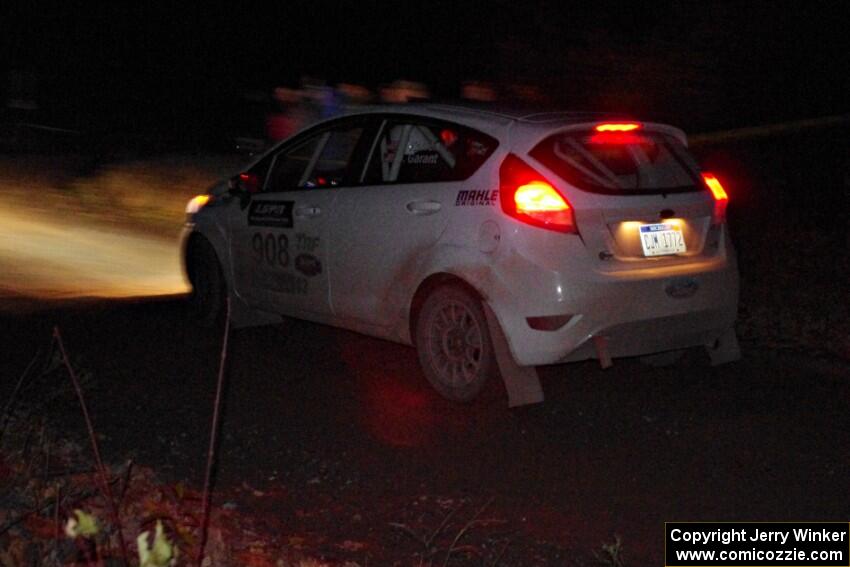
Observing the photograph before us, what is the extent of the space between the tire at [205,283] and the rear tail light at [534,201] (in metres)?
2.78

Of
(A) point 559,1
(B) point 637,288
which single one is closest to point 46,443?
(B) point 637,288

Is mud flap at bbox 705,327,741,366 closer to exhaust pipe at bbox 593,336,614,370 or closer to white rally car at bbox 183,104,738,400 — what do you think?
white rally car at bbox 183,104,738,400

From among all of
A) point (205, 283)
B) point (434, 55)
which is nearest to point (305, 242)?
point (205, 283)

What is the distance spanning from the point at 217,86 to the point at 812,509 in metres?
17.5

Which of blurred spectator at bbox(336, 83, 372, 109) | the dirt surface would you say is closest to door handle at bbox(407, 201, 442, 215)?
the dirt surface

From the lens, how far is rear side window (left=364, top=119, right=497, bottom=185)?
679 cm

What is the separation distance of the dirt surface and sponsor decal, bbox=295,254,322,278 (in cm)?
58

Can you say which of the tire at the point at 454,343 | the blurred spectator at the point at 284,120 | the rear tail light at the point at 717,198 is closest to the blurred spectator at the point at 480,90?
the blurred spectator at the point at 284,120

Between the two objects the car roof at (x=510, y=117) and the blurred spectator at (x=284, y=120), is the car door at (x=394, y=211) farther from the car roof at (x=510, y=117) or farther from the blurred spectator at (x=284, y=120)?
the blurred spectator at (x=284, y=120)

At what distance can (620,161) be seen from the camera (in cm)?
679

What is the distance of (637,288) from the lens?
6457 mm

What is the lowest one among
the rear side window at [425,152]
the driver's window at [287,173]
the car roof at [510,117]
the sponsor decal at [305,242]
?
the sponsor decal at [305,242]

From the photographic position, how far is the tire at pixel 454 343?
22.0ft

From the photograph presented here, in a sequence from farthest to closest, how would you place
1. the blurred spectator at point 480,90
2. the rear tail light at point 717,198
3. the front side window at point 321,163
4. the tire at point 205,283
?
the blurred spectator at point 480,90, the tire at point 205,283, the front side window at point 321,163, the rear tail light at point 717,198
